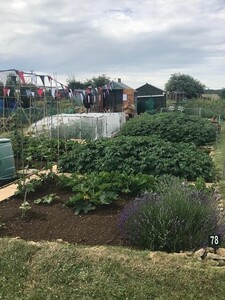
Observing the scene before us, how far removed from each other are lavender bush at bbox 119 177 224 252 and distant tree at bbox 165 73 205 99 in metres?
47.4

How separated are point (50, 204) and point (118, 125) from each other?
12382mm

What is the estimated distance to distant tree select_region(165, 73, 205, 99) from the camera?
51219 mm

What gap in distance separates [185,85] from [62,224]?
159 ft

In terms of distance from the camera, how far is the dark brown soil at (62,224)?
4.43 metres

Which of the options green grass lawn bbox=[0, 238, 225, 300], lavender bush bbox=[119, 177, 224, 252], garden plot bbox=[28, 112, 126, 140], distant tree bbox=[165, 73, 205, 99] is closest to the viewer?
green grass lawn bbox=[0, 238, 225, 300]

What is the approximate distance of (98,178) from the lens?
5.71 metres

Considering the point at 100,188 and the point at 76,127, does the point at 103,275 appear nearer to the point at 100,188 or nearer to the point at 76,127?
the point at 100,188

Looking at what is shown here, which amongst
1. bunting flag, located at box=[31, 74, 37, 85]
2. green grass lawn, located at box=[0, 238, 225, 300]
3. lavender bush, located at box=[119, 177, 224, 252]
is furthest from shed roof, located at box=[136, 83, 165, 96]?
green grass lawn, located at box=[0, 238, 225, 300]

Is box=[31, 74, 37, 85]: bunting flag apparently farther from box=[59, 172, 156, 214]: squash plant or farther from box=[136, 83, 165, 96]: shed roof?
box=[136, 83, 165, 96]: shed roof

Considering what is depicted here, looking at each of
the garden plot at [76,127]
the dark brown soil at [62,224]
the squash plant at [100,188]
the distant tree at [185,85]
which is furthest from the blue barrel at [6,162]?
the distant tree at [185,85]

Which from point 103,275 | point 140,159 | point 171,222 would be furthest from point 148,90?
point 103,275

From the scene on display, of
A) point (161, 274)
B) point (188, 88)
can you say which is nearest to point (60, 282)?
point (161, 274)

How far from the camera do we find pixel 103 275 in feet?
11.2

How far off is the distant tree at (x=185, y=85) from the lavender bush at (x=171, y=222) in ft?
155
